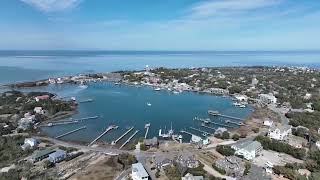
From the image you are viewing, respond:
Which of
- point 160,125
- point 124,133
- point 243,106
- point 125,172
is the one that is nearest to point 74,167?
point 125,172

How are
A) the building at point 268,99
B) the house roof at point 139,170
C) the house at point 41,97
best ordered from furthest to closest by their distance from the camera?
the building at point 268,99 < the house at point 41,97 < the house roof at point 139,170

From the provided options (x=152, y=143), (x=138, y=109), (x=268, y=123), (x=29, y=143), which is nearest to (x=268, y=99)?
(x=268, y=123)

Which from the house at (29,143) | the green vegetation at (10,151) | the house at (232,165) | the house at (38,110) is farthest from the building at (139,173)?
the house at (38,110)

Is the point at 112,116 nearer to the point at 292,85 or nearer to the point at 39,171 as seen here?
the point at 39,171

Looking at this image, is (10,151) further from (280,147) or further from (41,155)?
(280,147)

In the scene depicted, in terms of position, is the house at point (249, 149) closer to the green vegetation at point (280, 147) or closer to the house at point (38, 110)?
the green vegetation at point (280, 147)

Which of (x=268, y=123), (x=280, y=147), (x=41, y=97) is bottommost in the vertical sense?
(x=268, y=123)
